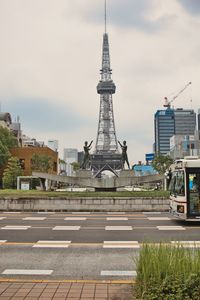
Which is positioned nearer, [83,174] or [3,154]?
[83,174]

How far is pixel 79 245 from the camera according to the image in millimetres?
12703

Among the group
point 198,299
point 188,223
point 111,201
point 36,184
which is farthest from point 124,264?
point 36,184

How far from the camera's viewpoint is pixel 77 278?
8539mm

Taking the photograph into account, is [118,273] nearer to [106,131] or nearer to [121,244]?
[121,244]

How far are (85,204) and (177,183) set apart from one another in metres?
10.6

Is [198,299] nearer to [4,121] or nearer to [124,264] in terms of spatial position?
[124,264]

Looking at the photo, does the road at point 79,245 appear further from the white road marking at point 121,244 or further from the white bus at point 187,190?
the white bus at point 187,190

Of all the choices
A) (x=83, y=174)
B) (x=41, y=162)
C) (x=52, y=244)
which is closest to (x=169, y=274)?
(x=52, y=244)

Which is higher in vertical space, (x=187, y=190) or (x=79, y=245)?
(x=187, y=190)

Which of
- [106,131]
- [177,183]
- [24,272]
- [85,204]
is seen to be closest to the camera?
[24,272]

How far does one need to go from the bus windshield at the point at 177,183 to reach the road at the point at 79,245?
1604 millimetres

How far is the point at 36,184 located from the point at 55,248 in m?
55.1

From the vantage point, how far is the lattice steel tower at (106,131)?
526ft

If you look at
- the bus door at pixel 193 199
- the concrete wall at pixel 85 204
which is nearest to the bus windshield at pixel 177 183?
the bus door at pixel 193 199
